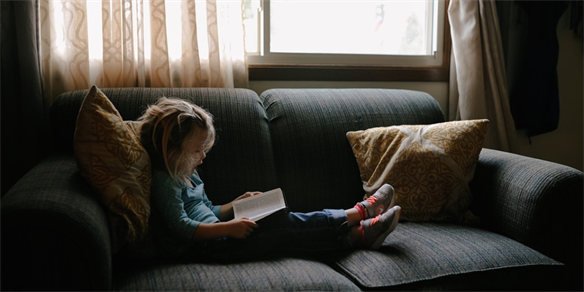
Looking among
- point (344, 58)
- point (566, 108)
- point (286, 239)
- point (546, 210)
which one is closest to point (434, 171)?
point (546, 210)

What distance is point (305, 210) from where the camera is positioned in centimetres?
203

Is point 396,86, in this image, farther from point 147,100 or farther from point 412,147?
point 147,100

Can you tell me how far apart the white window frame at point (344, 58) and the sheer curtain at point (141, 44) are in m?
0.22

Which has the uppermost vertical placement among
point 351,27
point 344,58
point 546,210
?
point 351,27

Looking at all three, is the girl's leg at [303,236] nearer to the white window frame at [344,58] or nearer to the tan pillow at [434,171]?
the tan pillow at [434,171]

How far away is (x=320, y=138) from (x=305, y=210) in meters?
0.30

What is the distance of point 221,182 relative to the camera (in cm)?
191

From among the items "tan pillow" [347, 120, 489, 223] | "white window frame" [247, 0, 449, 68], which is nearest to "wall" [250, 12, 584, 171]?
"white window frame" [247, 0, 449, 68]

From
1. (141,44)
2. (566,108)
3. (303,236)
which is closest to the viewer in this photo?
(303,236)

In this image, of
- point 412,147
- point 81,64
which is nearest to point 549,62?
point 412,147

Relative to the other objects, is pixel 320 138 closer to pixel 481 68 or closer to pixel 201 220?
pixel 201 220

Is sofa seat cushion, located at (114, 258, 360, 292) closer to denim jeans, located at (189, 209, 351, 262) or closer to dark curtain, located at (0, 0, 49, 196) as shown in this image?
denim jeans, located at (189, 209, 351, 262)

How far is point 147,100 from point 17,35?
55 cm

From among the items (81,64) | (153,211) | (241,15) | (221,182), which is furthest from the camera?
(241,15)
